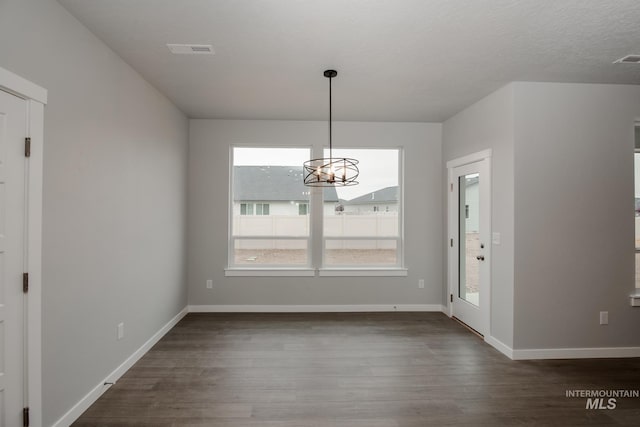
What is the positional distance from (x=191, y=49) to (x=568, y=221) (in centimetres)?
378

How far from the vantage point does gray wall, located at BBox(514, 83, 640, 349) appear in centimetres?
332

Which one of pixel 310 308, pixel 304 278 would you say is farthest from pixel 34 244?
pixel 310 308

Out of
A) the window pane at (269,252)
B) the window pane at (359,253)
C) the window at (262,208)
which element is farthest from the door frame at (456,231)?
the window at (262,208)

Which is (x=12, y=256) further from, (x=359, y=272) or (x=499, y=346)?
(x=499, y=346)

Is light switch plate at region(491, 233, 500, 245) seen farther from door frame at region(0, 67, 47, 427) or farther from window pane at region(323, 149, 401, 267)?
door frame at region(0, 67, 47, 427)

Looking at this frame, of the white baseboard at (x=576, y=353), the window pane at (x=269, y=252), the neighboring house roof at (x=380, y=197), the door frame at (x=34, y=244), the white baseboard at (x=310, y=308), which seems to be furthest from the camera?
the neighboring house roof at (x=380, y=197)

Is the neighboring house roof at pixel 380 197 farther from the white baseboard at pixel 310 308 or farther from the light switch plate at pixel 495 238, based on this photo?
the light switch plate at pixel 495 238

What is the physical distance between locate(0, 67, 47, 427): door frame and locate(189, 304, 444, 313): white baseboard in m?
2.76

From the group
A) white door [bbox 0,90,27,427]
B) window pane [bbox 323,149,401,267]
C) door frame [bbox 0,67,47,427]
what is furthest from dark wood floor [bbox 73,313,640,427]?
window pane [bbox 323,149,401,267]

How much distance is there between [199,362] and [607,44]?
14.1 ft

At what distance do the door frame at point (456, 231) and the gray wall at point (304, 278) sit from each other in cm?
28

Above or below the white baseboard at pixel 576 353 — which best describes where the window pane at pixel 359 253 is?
above

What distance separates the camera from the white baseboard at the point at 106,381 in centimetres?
225

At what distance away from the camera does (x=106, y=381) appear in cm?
270
